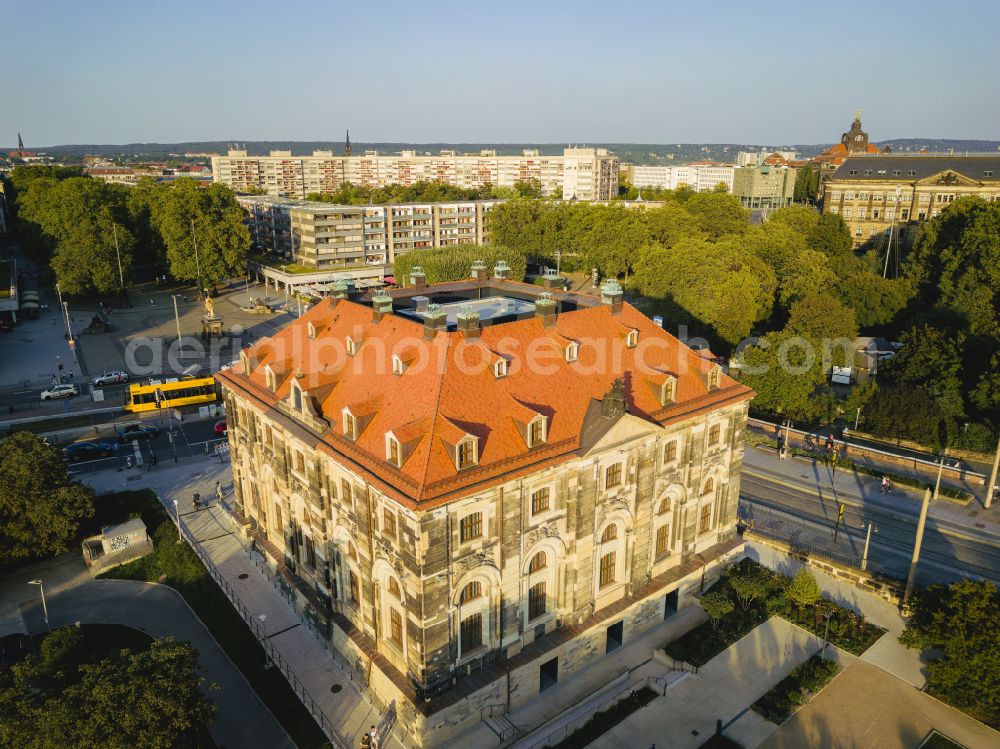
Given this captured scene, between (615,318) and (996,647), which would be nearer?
(996,647)

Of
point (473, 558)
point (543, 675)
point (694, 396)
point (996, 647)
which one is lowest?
point (543, 675)

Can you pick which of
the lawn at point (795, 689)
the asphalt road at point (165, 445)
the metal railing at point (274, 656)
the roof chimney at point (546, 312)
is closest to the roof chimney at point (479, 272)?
the roof chimney at point (546, 312)

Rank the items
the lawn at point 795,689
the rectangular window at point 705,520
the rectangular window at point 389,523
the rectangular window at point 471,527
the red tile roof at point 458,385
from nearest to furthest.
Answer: the red tile roof at point 458,385
the rectangular window at point 471,527
the rectangular window at point 389,523
the lawn at point 795,689
the rectangular window at point 705,520

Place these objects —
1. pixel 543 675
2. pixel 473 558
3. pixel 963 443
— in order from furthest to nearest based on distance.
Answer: pixel 963 443
pixel 543 675
pixel 473 558

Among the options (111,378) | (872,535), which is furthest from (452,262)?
(872,535)

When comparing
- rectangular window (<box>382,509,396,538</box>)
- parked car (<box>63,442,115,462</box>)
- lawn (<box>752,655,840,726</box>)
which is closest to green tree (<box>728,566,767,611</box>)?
lawn (<box>752,655,840,726</box>)

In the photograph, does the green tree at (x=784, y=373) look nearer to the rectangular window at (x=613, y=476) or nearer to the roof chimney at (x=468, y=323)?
the rectangular window at (x=613, y=476)

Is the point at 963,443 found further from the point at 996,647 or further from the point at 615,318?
the point at 615,318

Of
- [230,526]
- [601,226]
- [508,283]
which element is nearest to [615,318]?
[508,283]
